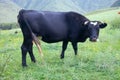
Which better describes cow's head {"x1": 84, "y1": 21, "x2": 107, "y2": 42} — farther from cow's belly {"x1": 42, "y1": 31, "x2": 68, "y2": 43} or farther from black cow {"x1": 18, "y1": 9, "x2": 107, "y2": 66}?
cow's belly {"x1": 42, "y1": 31, "x2": 68, "y2": 43}

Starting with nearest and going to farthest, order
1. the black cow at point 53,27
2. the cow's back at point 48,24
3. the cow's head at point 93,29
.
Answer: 1. the black cow at point 53,27
2. the cow's back at point 48,24
3. the cow's head at point 93,29

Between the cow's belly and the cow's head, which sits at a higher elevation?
the cow's head

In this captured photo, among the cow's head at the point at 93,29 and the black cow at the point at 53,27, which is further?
the cow's head at the point at 93,29

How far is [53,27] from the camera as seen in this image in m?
14.1

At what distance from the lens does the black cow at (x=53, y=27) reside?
521 inches

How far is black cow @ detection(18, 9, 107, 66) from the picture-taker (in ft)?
43.4

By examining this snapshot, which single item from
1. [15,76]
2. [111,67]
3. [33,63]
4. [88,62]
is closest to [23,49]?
[33,63]

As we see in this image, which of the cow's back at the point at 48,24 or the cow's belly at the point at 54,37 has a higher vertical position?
the cow's back at the point at 48,24

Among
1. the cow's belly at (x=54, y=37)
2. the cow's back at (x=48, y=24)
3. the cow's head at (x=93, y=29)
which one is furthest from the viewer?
the cow's head at (x=93, y=29)

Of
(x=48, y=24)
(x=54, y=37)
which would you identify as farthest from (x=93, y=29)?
(x=48, y=24)

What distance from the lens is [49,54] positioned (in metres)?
16.7

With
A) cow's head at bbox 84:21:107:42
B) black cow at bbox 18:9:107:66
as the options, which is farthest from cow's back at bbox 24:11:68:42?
cow's head at bbox 84:21:107:42

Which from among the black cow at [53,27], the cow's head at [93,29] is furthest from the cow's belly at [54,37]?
the cow's head at [93,29]

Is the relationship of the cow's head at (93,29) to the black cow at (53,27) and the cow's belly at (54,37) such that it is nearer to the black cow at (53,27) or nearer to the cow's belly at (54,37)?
the black cow at (53,27)
